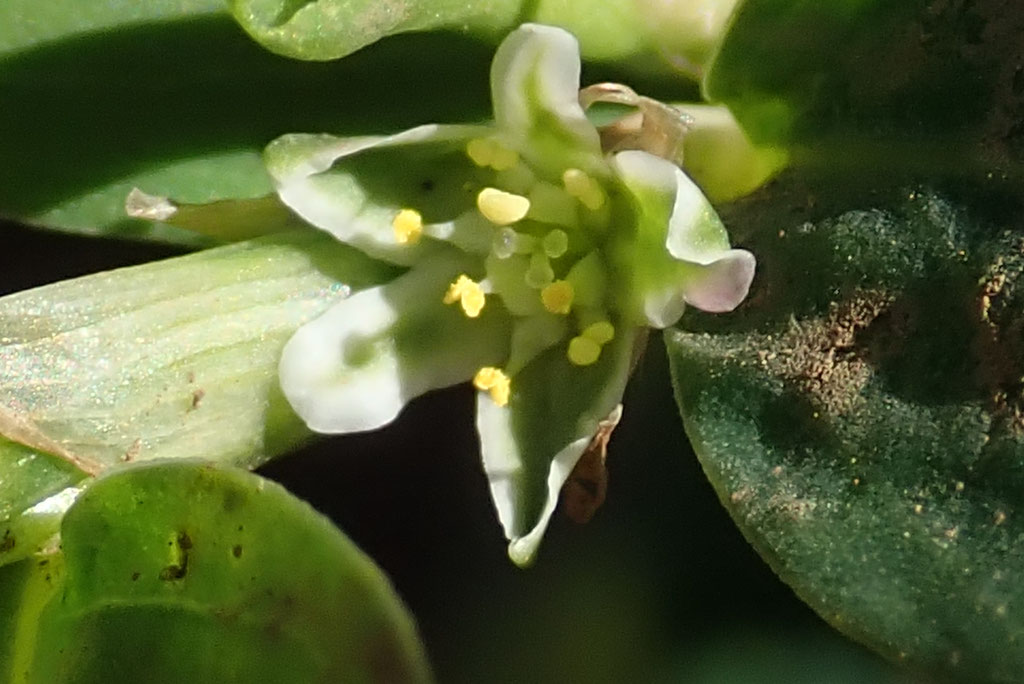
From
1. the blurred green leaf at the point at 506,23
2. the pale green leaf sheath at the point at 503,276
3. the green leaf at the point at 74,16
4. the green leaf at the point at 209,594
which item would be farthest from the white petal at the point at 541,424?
the green leaf at the point at 74,16

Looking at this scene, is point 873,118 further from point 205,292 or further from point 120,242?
point 120,242

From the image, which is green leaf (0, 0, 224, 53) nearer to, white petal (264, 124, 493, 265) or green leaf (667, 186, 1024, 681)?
white petal (264, 124, 493, 265)

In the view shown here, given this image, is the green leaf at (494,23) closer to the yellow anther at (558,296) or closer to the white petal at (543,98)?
the white petal at (543,98)

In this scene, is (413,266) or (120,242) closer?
(413,266)

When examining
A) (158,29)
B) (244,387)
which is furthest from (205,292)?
A: (158,29)

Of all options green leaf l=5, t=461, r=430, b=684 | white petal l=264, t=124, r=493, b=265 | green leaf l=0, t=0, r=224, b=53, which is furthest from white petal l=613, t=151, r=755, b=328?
green leaf l=0, t=0, r=224, b=53
